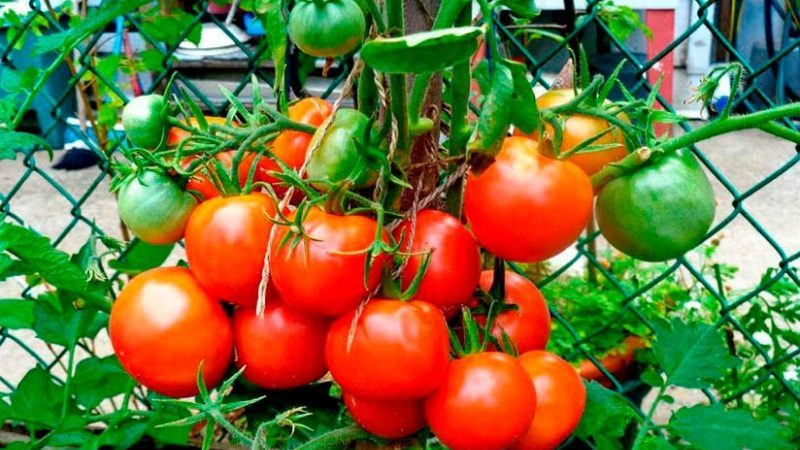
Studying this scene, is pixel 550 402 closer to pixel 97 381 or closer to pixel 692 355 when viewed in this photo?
pixel 692 355

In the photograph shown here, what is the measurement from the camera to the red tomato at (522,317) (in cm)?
74

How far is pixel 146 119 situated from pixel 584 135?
1.16ft

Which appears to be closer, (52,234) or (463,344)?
(463,344)

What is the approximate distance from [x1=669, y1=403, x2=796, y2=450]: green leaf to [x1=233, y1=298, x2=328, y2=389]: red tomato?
442mm

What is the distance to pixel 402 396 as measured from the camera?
0.62m

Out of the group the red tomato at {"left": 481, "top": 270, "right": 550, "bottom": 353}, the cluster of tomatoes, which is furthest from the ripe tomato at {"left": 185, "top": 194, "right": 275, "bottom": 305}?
the red tomato at {"left": 481, "top": 270, "right": 550, "bottom": 353}

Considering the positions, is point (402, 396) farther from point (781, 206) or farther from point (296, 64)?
point (781, 206)

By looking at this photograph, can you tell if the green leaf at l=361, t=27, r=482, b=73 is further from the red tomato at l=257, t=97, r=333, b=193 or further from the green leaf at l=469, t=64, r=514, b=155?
the red tomato at l=257, t=97, r=333, b=193

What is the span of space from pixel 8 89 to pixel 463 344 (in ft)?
2.52

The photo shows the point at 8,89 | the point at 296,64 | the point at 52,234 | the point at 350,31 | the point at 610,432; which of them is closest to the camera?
the point at 350,31

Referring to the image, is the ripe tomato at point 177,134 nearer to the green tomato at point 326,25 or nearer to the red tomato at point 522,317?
the green tomato at point 326,25

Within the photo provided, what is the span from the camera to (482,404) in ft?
2.08

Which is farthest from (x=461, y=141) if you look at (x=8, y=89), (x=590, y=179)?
(x=8, y=89)

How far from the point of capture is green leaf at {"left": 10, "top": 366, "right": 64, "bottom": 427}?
121 centimetres
